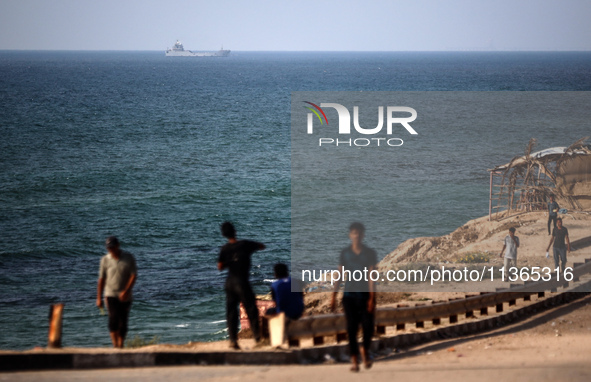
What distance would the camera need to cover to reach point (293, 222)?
107ft

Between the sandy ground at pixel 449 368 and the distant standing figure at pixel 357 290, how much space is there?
1.38 feet

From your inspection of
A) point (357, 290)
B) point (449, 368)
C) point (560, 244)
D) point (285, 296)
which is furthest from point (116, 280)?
point (560, 244)

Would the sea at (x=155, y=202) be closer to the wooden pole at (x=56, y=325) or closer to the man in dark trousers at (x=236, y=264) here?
the wooden pole at (x=56, y=325)

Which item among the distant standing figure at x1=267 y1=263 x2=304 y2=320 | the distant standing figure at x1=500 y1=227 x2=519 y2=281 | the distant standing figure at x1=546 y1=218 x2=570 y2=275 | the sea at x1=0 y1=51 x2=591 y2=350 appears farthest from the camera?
the sea at x1=0 y1=51 x2=591 y2=350

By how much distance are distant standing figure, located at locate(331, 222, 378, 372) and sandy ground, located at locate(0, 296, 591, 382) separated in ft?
1.38

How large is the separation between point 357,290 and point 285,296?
106cm

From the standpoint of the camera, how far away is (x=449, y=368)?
7574 millimetres

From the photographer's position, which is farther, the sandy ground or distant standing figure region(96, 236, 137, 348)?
distant standing figure region(96, 236, 137, 348)

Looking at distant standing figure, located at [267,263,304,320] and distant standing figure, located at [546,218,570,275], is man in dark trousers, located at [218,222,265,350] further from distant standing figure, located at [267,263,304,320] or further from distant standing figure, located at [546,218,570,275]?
distant standing figure, located at [546,218,570,275]

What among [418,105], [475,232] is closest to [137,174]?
[475,232]

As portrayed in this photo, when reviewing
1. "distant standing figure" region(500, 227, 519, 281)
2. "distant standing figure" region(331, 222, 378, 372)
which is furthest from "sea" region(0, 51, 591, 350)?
"distant standing figure" region(331, 222, 378, 372)

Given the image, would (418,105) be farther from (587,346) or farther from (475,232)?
(587,346)

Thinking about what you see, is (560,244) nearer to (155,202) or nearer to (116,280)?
(116,280)

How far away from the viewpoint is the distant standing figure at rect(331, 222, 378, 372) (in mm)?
7020
